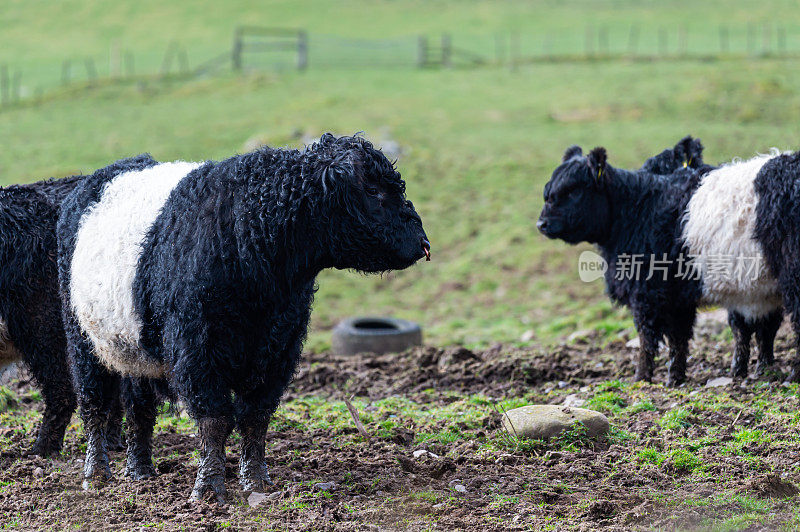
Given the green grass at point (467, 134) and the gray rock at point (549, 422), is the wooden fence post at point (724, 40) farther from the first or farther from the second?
the gray rock at point (549, 422)

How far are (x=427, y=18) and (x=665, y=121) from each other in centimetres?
2930

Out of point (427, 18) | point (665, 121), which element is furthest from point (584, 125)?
point (427, 18)

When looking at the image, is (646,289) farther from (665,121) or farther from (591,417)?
(665,121)

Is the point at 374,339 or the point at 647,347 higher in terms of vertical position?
the point at 647,347

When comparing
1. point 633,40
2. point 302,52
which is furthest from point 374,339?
point 633,40

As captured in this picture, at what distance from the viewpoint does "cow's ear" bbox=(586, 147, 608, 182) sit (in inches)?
377

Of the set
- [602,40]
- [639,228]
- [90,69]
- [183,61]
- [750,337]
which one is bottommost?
[750,337]

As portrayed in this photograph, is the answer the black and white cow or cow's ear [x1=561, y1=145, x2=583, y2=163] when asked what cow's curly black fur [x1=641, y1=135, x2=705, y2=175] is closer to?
the black and white cow

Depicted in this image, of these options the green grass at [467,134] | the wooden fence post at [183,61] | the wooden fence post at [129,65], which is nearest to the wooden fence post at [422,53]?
the green grass at [467,134]

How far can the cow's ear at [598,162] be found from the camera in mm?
9570

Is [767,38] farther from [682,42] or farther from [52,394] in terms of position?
[52,394]

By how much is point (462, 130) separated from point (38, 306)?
18.9 m

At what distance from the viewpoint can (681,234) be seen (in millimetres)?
9133

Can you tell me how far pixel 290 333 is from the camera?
5898 millimetres
